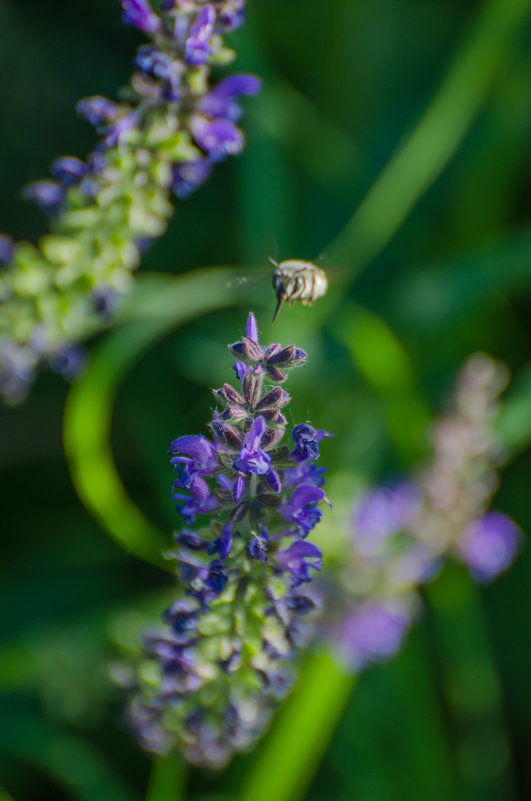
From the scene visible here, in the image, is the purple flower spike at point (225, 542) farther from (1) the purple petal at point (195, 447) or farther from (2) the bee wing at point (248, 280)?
(2) the bee wing at point (248, 280)

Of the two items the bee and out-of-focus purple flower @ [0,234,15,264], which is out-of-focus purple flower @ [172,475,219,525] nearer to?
the bee

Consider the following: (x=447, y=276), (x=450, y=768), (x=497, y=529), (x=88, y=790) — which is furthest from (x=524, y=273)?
(x=88, y=790)

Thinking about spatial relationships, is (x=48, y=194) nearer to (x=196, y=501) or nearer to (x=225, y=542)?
(x=196, y=501)

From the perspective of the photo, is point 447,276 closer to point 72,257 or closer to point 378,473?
point 378,473

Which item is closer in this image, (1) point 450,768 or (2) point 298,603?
(2) point 298,603

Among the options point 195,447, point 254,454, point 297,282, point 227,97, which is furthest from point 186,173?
point 254,454

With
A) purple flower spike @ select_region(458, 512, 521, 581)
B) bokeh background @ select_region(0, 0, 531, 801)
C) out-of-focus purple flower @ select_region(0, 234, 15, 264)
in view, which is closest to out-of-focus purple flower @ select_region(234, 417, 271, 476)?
out-of-focus purple flower @ select_region(0, 234, 15, 264)
